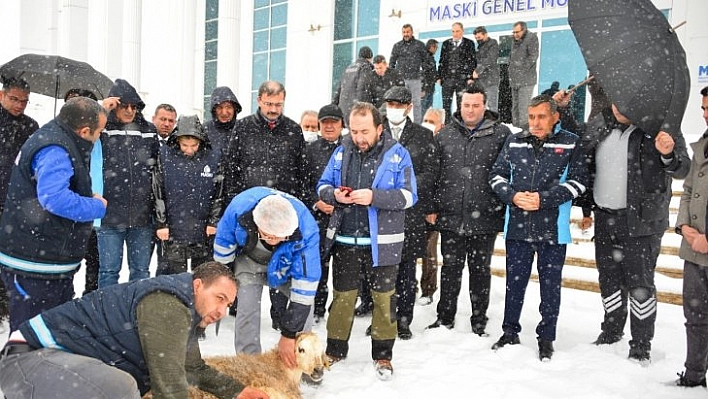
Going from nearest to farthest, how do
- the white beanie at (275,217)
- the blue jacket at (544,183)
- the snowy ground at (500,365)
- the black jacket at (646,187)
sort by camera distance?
the white beanie at (275,217)
the snowy ground at (500,365)
the black jacket at (646,187)
the blue jacket at (544,183)

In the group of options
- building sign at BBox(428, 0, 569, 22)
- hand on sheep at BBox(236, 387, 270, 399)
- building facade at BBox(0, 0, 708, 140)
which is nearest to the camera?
hand on sheep at BBox(236, 387, 270, 399)

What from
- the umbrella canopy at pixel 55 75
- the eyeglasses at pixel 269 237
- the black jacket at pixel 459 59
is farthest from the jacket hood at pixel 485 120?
the black jacket at pixel 459 59

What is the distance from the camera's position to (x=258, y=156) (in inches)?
205

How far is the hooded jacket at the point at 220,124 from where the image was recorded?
18.4 ft

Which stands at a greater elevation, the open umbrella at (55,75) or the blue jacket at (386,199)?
the open umbrella at (55,75)

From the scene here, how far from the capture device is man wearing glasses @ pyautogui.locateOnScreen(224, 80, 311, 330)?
17.0 feet

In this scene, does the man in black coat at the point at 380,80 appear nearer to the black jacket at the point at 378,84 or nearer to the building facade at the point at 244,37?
the black jacket at the point at 378,84

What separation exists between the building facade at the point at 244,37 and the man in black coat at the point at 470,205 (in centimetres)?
822

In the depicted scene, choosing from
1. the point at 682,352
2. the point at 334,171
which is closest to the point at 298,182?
the point at 334,171

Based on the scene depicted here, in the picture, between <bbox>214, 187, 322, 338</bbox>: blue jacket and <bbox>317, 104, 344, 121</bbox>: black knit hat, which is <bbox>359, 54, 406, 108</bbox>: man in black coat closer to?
<bbox>317, 104, 344, 121</bbox>: black knit hat

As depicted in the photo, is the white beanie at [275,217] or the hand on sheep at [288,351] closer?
the white beanie at [275,217]

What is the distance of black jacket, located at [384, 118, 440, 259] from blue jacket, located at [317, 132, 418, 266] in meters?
0.99

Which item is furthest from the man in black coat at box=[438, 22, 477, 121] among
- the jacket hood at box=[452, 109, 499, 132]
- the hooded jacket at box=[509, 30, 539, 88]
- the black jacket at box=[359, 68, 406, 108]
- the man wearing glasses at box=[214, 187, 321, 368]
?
the man wearing glasses at box=[214, 187, 321, 368]

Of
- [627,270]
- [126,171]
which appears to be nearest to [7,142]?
[126,171]
